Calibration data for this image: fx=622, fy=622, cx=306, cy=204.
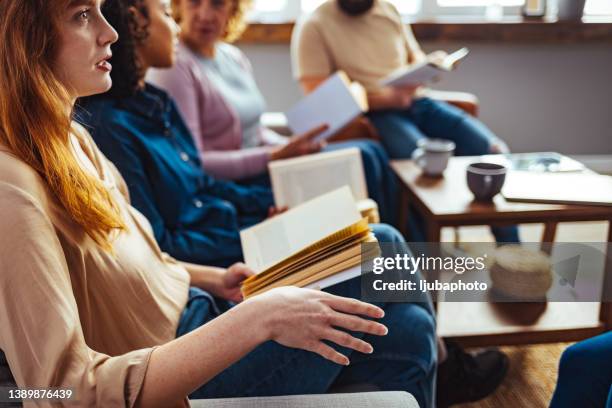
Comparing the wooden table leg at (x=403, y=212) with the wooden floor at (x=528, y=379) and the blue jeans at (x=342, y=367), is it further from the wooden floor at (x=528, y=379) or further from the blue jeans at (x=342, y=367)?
the blue jeans at (x=342, y=367)

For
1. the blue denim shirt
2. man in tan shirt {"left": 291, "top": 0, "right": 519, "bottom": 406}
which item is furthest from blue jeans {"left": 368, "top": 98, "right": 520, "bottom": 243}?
the blue denim shirt

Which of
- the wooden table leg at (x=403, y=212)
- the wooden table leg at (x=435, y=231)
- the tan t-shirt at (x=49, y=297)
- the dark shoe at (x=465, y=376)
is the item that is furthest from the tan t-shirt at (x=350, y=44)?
the tan t-shirt at (x=49, y=297)

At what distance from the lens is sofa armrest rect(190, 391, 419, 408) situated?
29.7 inches

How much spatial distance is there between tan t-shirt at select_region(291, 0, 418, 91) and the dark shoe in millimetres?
1238

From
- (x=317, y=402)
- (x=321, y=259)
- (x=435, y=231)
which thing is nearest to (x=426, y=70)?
(x=435, y=231)

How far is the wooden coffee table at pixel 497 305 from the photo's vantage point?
147 centimetres

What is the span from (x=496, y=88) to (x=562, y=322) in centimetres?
187

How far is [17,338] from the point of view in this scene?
0.64m

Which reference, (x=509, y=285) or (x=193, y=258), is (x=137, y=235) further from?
(x=509, y=285)

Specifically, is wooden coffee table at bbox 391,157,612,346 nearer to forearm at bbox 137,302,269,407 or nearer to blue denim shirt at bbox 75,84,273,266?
blue denim shirt at bbox 75,84,273,266

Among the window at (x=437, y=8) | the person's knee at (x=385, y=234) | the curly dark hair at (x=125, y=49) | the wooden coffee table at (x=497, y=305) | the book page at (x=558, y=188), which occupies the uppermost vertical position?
the curly dark hair at (x=125, y=49)

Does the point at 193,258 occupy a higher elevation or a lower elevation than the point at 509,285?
higher

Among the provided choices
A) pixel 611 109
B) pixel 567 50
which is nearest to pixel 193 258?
pixel 567 50
